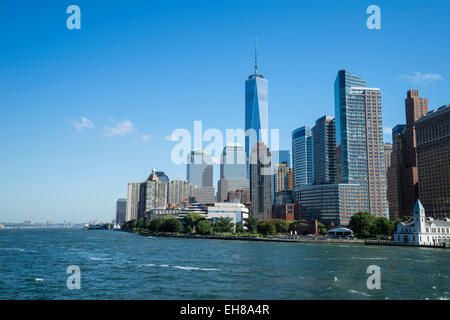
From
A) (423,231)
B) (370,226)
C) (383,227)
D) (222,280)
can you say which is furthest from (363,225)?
(222,280)

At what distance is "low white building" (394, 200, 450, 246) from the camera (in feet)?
474

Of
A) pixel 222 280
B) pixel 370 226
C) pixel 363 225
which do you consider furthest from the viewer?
pixel 363 225

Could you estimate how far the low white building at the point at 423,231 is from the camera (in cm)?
14450

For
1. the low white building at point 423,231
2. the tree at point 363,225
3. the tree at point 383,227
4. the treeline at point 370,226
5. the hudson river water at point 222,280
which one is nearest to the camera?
the hudson river water at point 222,280

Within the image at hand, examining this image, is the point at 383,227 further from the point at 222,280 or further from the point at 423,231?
the point at 222,280

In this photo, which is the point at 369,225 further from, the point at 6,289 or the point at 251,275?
the point at 6,289

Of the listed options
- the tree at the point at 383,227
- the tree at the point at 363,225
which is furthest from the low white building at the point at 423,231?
the tree at the point at 363,225

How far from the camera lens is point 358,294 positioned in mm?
47844

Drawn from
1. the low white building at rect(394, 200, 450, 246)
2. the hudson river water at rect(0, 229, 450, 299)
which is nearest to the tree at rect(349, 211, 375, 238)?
the low white building at rect(394, 200, 450, 246)

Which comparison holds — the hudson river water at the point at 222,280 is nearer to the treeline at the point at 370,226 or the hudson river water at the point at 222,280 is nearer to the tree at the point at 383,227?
the treeline at the point at 370,226

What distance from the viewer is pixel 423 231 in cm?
14512

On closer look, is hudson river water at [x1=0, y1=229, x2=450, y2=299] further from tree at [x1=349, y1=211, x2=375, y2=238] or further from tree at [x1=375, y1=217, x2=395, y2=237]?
tree at [x1=375, y1=217, x2=395, y2=237]

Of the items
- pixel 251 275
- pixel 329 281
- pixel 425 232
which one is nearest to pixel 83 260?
pixel 251 275

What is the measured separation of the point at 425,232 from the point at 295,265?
93502 millimetres
